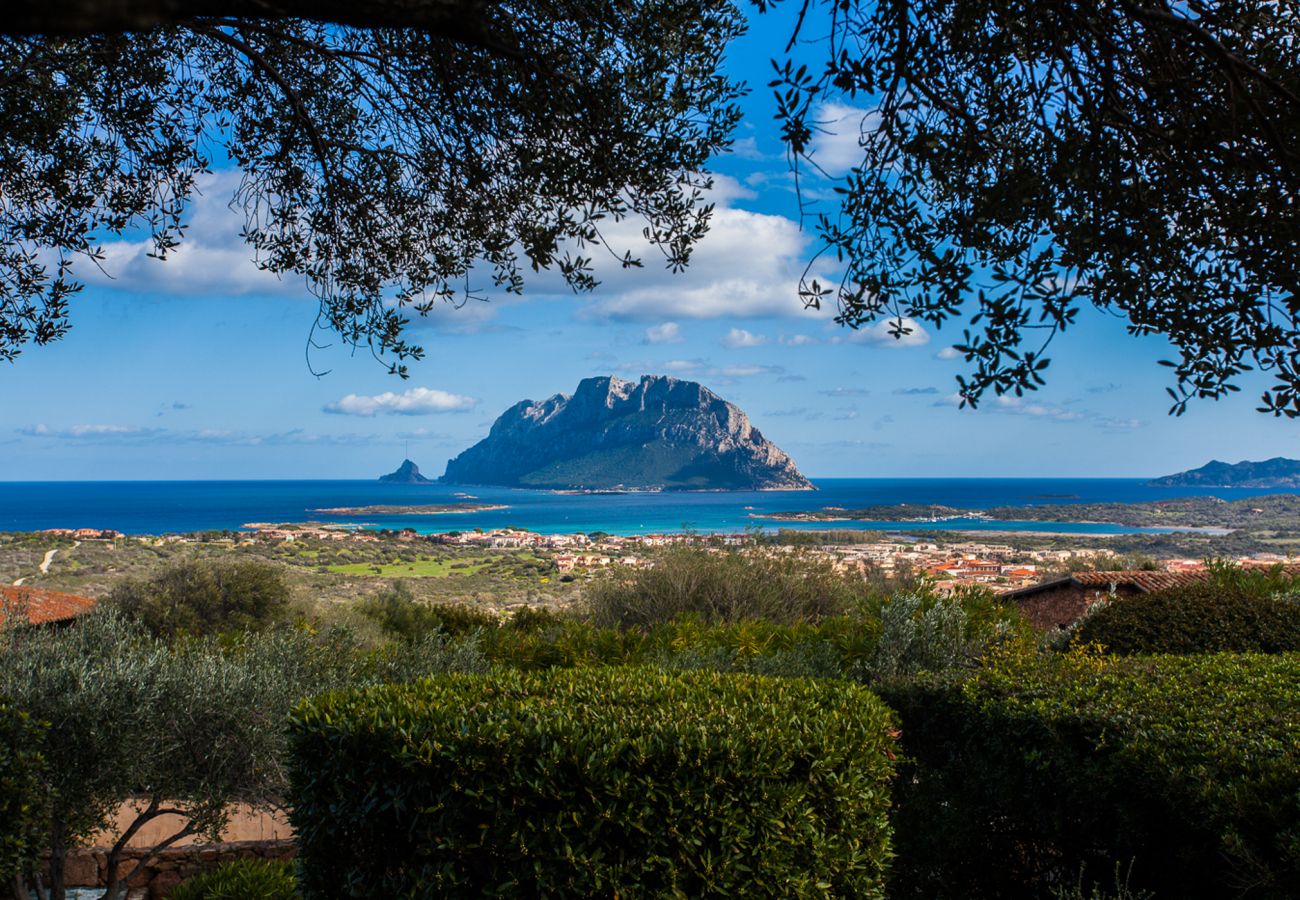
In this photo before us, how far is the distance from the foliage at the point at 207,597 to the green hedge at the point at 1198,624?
14715 millimetres

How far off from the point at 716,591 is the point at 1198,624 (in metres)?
8.75

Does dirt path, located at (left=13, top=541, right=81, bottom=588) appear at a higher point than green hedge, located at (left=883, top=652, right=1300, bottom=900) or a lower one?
lower

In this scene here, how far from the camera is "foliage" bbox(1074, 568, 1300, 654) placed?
8.52 metres

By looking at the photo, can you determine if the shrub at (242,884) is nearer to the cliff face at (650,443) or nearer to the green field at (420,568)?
the green field at (420,568)

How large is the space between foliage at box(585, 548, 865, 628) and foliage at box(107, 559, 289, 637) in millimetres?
6821

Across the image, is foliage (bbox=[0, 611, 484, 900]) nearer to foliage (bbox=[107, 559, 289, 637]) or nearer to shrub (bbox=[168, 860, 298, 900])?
shrub (bbox=[168, 860, 298, 900])

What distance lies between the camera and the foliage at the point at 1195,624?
28.0 ft

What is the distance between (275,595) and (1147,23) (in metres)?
18.8

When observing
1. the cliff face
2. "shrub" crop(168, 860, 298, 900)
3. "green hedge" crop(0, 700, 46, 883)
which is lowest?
"shrub" crop(168, 860, 298, 900)

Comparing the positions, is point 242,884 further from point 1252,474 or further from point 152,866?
point 1252,474

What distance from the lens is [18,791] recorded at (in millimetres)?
4766

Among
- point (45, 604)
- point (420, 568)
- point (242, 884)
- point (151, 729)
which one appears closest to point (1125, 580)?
point (242, 884)

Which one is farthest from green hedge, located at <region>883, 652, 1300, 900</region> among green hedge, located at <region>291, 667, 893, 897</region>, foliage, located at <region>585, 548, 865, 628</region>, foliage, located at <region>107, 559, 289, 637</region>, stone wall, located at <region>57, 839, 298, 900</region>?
foliage, located at <region>107, 559, 289, 637</region>

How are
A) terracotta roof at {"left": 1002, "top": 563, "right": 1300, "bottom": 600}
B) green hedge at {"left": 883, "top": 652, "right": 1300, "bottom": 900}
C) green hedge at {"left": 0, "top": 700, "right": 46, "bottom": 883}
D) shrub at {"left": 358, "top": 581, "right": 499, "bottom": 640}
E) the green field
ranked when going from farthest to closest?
the green field → terracotta roof at {"left": 1002, "top": 563, "right": 1300, "bottom": 600} → shrub at {"left": 358, "top": 581, "right": 499, "bottom": 640} → green hedge at {"left": 0, "top": 700, "right": 46, "bottom": 883} → green hedge at {"left": 883, "top": 652, "right": 1300, "bottom": 900}
